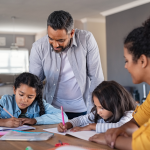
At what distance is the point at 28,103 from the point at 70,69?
1.37ft

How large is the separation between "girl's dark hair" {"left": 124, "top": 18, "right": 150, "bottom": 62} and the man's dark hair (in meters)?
0.70

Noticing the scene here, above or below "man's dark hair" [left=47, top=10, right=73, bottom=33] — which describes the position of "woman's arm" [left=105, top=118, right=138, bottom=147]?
below

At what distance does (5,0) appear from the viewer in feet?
16.3

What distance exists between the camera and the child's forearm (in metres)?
0.93

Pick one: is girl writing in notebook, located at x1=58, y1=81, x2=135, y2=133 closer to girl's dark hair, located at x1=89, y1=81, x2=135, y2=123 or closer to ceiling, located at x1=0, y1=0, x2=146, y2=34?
girl's dark hair, located at x1=89, y1=81, x2=135, y2=123

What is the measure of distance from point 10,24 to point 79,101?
6.87 meters

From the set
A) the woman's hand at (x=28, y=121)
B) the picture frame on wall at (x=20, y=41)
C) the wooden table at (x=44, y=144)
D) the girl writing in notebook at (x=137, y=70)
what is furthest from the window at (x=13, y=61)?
the girl writing in notebook at (x=137, y=70)

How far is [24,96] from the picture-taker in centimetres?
169

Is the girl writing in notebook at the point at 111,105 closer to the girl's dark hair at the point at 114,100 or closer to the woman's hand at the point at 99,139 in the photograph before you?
the girl's dark hair at the point at 114,100

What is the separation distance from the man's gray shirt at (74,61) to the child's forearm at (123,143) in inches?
33.3

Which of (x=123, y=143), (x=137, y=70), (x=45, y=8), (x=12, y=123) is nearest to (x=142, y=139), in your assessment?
(x=123, y=143)

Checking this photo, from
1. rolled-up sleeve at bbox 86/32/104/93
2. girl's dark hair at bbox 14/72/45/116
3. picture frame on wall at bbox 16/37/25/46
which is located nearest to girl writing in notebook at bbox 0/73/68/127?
girl's dark hair at bbox 14/72/45/116

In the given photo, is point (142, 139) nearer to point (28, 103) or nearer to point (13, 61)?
point (28, 103)

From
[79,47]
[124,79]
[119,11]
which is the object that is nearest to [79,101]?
[79,47]
